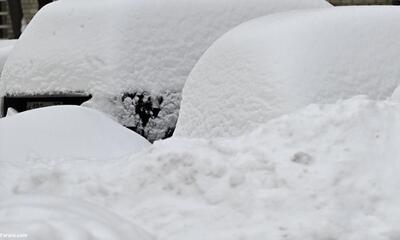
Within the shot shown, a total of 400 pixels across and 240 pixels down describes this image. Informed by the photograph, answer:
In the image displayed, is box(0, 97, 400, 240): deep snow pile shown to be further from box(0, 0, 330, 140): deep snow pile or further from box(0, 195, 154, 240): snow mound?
box(0, 0, 330, 140): deep snow pile

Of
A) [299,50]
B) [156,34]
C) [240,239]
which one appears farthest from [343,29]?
[240,239]

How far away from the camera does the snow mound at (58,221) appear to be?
7.63 feet

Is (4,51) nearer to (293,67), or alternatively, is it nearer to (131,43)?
(131,43)

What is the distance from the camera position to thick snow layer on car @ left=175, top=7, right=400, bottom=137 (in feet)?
12.9

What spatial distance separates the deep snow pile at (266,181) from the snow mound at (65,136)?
510 mm

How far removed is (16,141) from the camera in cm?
436

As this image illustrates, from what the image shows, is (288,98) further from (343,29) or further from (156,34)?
(156,34)

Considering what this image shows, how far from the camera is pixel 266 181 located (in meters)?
3.20

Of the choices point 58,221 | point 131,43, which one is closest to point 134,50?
point 131,43

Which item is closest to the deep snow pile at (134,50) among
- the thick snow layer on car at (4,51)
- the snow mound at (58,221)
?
the snow mound at (58,221)

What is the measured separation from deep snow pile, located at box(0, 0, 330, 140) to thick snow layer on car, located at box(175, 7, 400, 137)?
1.81 feet

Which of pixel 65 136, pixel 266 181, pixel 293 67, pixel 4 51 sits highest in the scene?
pixel 293 67

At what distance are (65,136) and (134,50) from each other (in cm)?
76

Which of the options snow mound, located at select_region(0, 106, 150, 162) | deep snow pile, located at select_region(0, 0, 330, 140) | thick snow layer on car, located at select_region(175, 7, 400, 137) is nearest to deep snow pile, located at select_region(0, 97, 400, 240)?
thick snow layer on car, located at select_region(175, 7, 400, 137)
